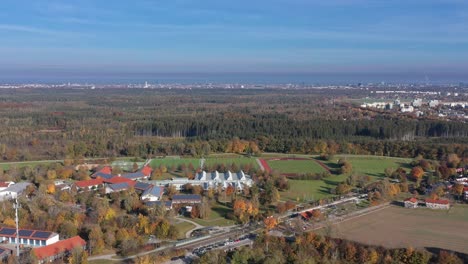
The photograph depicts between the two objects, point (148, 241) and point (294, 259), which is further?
point (148, 241)

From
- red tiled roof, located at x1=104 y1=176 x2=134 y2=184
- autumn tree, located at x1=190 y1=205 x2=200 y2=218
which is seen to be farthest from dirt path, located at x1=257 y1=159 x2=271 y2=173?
autumn tree, located at x1=190 y1=205 x2=200 y2=218

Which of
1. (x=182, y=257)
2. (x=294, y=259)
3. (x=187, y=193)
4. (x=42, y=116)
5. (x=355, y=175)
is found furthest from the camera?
(x=42, y=116)

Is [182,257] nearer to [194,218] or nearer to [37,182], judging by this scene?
[194,218]

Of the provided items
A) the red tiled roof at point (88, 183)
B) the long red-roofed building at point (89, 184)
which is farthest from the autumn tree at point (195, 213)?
the red tiled roof at point (88, 183)

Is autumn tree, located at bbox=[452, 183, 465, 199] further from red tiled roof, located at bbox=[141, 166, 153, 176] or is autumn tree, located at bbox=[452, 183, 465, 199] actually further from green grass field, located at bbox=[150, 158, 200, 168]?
red tiled roof, located at bbox=[141, 166, 153, 176]

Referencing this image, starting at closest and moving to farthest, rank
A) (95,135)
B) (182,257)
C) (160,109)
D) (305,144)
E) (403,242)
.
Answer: (182,257) < (403,242) < (305,144) < (95,135) < (160,109)

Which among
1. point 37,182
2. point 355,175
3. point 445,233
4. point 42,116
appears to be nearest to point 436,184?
point 355,175
